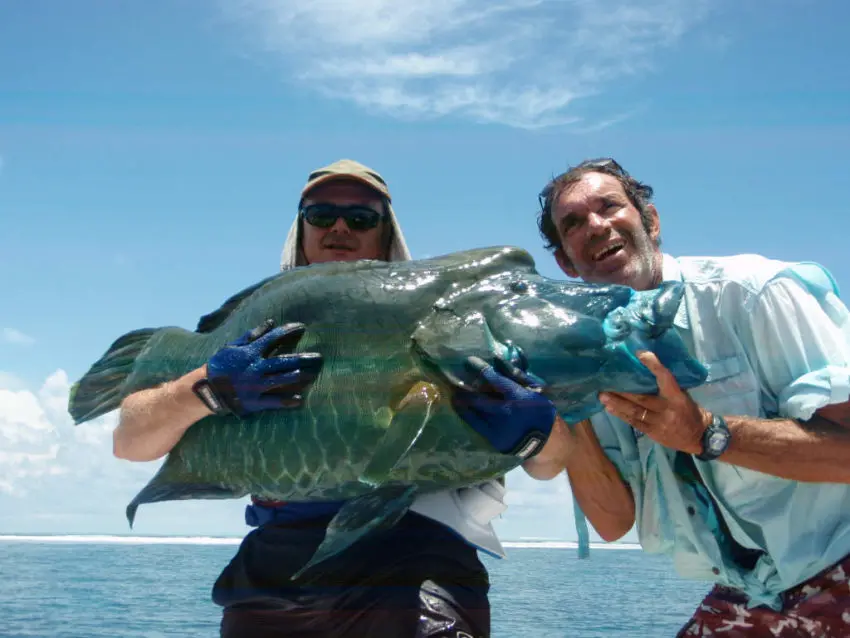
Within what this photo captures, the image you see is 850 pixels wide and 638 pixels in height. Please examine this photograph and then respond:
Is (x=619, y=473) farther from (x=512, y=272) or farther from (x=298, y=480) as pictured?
(x=298, y=480)

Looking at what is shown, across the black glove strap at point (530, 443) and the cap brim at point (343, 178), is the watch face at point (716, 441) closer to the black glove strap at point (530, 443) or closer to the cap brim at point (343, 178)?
the black glove strap at point (530, 443)

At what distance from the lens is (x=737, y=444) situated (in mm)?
3418

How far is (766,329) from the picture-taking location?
359cm

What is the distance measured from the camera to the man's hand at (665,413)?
2957 mm

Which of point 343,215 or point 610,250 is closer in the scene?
point 343,215

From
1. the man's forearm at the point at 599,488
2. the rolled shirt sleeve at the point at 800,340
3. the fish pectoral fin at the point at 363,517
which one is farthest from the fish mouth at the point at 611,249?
the fish pectoral fin at the point at 363,517

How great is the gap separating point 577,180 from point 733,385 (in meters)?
1.50

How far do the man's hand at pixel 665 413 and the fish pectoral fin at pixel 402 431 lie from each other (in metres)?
0.72

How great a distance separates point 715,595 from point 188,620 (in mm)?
9062

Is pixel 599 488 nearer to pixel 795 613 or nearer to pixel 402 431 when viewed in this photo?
pixel 795 613

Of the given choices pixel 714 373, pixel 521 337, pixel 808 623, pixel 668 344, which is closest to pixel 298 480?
pixel 521 337

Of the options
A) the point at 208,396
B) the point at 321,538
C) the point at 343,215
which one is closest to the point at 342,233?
the point at 343,215

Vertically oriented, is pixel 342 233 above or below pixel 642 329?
above

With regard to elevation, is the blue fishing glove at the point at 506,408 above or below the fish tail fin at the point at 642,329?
below
